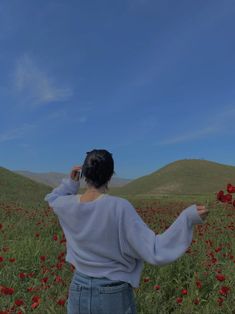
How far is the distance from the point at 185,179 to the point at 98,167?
60.7 metres

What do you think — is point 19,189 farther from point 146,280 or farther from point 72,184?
point 72,184

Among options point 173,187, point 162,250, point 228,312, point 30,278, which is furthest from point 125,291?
point 173,187

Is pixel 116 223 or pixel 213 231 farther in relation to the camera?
pixel 213 231

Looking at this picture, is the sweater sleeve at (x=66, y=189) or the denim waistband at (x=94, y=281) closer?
the denim waistband at (x=94, y=281)

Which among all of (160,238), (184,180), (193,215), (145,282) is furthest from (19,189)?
(184,180)

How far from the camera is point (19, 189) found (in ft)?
104

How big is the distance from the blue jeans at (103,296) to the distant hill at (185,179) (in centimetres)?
5016

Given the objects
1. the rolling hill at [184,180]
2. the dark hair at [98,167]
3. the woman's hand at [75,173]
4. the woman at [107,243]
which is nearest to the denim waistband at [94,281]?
the woman at [107,243]

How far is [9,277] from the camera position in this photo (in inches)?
253

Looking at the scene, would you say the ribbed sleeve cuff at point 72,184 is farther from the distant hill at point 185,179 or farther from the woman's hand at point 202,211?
the distant hill at point 185,179

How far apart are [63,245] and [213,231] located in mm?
4661

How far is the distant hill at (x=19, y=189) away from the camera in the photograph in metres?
27.6

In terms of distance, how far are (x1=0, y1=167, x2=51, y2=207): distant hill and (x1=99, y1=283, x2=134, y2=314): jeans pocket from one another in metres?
23.9

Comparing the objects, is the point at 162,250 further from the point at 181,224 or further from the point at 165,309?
the point at 165,309
